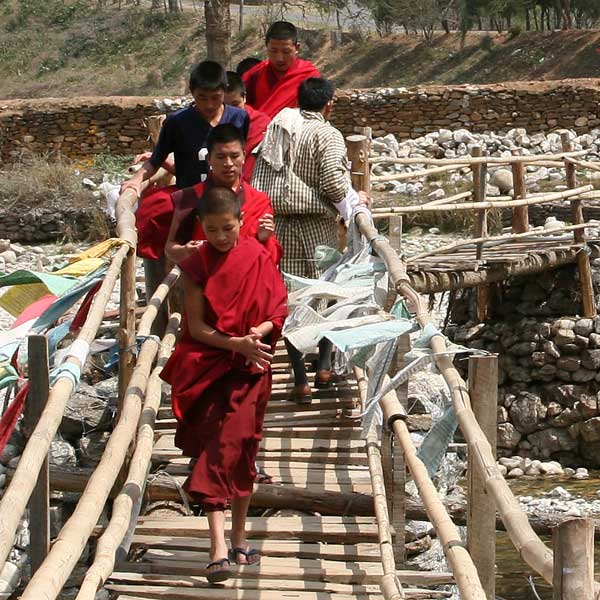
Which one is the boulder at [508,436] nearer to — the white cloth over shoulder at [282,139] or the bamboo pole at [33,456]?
the white cloth over shoulder at [282,139]

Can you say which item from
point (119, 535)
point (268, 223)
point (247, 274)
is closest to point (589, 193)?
point (268, 223)

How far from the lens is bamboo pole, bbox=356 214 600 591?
8.51 ft

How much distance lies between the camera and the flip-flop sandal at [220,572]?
4.09 metres

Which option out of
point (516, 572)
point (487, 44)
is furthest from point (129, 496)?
point (487, 44)

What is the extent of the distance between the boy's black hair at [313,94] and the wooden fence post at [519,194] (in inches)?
175

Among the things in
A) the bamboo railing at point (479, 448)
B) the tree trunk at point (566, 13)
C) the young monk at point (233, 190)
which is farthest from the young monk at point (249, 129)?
the tree trunk at point (566, 13)

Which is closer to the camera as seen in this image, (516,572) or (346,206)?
(346,206)

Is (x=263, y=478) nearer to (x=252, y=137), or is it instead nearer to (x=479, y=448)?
(x=252, y=137)

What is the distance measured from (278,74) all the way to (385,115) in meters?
12.5

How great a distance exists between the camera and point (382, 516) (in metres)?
4.20

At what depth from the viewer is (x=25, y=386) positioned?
435 cm

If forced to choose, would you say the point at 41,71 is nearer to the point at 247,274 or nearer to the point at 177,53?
the point at 177,53

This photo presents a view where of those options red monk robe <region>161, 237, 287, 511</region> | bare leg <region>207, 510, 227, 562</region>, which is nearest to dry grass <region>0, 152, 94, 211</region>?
red monk robe <region>161, 237, 287, 511</region>

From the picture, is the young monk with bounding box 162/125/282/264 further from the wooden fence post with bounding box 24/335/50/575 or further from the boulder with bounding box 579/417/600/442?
the boulder with bounding box 579/417/600/442
